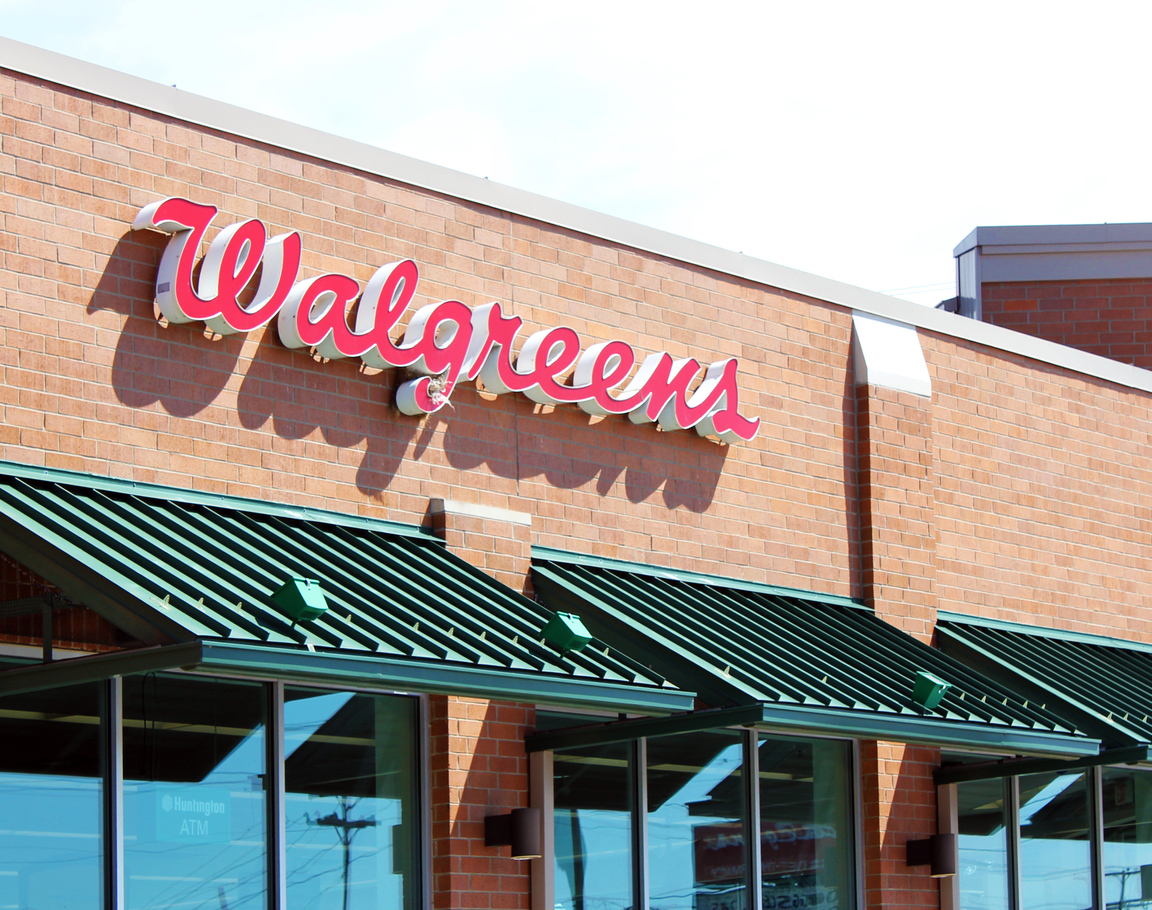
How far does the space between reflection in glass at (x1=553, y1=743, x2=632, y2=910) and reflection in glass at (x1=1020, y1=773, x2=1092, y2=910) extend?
5.22 m

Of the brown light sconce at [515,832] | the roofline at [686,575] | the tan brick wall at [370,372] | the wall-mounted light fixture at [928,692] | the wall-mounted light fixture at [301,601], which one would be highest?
the tan brick wall at [370,372]

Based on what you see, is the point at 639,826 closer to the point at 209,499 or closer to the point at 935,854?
the point at 935,854

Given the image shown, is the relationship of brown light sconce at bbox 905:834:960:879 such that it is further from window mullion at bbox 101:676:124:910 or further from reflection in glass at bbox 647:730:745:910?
window mullion at bbox 101:676:124:910

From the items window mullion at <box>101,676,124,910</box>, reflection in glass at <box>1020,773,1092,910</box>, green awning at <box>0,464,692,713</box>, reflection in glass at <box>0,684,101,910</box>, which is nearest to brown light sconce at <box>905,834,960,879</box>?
reflection in glass at <box>1020,773,1092,910</box>

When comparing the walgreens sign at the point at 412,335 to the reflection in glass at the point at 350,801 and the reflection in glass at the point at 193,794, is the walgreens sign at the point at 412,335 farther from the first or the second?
the reflection in glass at the point at 193,794

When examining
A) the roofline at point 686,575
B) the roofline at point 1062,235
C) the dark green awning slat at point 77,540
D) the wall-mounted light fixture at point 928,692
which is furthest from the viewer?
the roofline at point 1062,235

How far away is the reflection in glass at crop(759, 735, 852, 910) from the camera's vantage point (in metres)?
14.4

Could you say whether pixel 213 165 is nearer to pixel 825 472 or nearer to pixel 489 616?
pixel 489 616

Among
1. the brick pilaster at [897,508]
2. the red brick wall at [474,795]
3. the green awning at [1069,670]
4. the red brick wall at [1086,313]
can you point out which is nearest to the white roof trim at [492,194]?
the brick pilaster at [897,508]

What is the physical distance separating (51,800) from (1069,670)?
34.7ft

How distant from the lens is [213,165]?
39.8 ft

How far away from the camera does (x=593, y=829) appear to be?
13062 mm

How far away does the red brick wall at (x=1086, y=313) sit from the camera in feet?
81.9

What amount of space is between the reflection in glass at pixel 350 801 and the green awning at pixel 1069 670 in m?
6.41
